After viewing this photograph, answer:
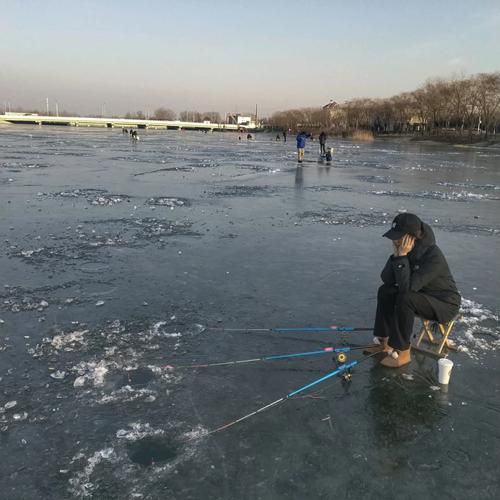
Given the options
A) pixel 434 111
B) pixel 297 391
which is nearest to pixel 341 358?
pixel 297 391

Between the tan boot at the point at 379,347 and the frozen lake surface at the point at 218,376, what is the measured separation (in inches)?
11.0

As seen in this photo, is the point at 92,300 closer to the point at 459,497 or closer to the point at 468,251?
the point at 459,497

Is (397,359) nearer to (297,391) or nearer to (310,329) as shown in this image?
(310,329)

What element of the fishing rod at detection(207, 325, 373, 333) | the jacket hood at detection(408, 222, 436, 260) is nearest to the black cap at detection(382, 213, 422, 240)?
the jacket hood at detection(408, 222, 436, 260)

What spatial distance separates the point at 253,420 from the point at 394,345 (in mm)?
1573

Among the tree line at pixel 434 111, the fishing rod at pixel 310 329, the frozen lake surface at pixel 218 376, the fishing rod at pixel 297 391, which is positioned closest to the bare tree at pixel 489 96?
the tree line at pixel 434 111

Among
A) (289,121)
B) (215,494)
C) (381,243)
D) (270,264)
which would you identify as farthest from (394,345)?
(289,121)

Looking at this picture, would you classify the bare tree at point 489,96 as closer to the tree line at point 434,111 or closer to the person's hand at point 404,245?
the tree line at point 434,111

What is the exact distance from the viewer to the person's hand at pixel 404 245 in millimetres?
4188

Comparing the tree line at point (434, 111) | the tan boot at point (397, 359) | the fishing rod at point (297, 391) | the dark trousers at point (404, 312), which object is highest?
the tree line at point (434, 111)

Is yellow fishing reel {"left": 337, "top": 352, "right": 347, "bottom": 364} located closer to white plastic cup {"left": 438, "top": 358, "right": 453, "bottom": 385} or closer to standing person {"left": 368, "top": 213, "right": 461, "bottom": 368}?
standing person {"left": 368, "top": 213, "right": 461, "bottom": 368}

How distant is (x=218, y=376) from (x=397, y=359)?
1.67 m

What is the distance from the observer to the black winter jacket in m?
4.19

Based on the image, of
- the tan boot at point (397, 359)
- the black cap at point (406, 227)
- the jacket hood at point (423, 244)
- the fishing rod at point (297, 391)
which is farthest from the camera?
the tan boot at point (397, 359)
